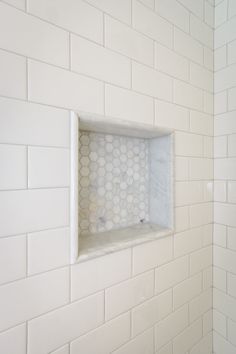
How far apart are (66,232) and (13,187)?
7.2 inches

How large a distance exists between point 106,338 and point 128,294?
0.14 meters

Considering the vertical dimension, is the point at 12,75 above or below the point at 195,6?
below

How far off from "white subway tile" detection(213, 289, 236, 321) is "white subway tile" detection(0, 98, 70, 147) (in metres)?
1.00

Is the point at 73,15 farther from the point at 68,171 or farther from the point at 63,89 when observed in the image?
the point at 68,171

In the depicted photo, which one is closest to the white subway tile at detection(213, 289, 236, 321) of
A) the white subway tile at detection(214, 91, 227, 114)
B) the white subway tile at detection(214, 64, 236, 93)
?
the white subway tile at detection(214, 91, 227, 114)

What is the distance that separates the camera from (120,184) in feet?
2.82

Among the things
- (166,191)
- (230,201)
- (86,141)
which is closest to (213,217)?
(230,201)

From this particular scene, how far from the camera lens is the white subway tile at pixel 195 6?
2.99 ft

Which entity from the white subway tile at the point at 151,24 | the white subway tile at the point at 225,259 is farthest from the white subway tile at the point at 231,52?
the white subway tile at the point at 225,259

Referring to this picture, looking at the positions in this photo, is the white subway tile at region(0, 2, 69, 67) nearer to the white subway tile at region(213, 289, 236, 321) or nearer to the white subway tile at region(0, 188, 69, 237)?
the white subway tile at region(0, 188, 69, 237)

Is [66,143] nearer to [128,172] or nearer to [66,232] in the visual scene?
[66,232]

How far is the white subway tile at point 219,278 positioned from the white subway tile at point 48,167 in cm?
87

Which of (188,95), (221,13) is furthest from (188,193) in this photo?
(221,13)

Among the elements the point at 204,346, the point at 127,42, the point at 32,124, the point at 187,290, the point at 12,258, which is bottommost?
the point at 204,346
